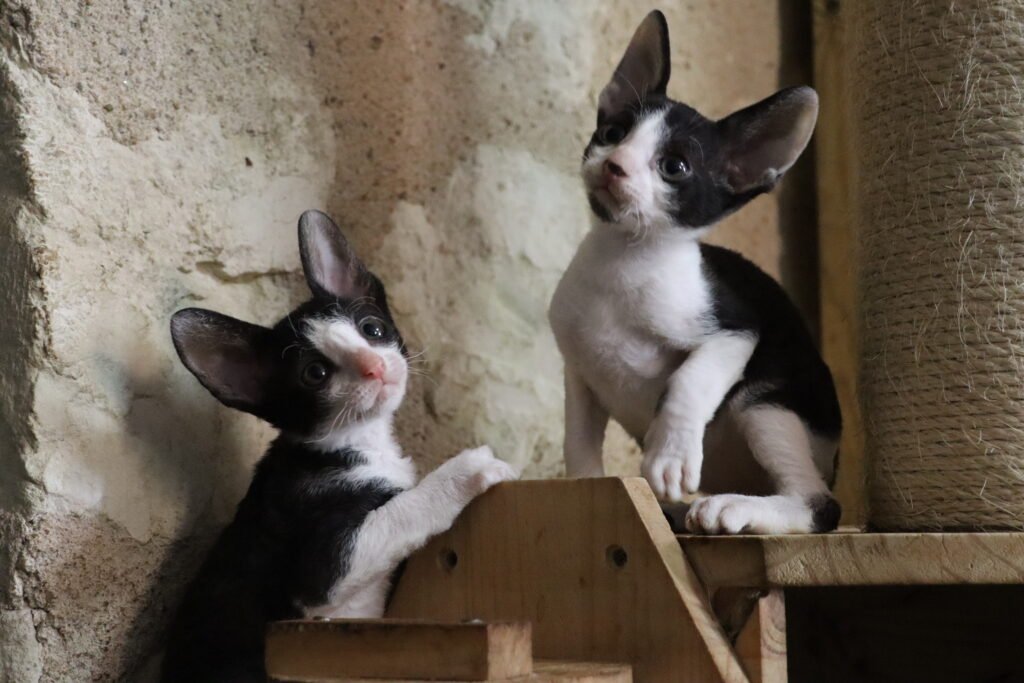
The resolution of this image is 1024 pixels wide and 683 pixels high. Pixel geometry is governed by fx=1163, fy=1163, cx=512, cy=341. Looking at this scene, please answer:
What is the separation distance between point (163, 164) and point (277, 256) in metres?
0.24

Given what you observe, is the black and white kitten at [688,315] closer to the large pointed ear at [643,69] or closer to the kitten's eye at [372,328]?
the large pointed ear at [643,69]

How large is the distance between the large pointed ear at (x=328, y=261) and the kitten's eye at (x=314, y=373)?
0.41 feet

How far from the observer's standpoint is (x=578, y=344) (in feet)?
5.44

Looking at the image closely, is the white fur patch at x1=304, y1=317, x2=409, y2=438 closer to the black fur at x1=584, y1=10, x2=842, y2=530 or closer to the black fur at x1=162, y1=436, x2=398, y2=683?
the black fur at x1=162, y1=436, x2=398, y2=683

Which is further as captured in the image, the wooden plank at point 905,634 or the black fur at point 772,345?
the wooden plank at point 905,634

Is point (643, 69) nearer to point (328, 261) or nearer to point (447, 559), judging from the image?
point (328, 261)

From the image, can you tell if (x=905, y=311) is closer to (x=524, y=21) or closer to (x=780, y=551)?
(x=780, y=551)

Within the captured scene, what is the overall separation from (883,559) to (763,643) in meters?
0.16

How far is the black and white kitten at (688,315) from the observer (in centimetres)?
157

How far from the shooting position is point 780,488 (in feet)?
5.12

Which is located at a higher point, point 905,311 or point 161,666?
point 905,311

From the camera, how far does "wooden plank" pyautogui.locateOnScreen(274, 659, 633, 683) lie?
47.2 inches

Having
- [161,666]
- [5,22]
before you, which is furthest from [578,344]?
[5,22]

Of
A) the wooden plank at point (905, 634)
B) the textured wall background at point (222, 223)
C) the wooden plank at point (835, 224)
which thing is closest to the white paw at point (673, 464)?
the textured wall background at point (222, 223)
